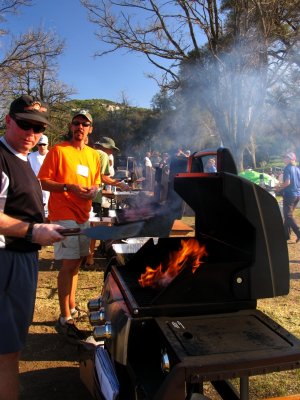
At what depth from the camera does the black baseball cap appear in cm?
180

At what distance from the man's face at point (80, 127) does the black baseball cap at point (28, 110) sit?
1.08m

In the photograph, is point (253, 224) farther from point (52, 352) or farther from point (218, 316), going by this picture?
point (52, 352)

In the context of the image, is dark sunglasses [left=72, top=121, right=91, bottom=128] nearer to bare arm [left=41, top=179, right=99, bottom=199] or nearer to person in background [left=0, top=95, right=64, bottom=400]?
bare arm [left=41, top=179, right=99, bottom=199]

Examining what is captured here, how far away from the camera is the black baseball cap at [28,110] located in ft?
5.91

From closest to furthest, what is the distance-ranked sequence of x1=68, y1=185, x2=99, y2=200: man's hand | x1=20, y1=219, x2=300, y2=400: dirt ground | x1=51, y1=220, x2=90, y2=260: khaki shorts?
x1=20, y1=219, x2=300, y2=400: dirt ground, x1=68, y1=185, x2=99, y2=200: man's hand, x1=51, y1=220, x2=90, y2=260: khaki shorts

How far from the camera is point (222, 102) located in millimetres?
13422

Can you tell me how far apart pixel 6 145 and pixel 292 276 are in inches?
174

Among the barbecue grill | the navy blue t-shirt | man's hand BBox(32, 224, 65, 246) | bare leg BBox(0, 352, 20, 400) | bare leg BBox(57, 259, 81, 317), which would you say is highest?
the navy blue t-shirt

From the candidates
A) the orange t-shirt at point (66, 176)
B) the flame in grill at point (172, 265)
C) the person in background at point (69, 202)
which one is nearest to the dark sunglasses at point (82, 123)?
the person in background at point (69, 202)

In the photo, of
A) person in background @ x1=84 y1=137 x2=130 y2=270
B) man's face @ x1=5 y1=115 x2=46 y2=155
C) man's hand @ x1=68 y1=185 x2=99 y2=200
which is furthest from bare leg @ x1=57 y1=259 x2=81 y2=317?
man's face @ x1=5 y1=115 x2=46 y2=155

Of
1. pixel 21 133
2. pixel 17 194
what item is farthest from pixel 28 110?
pixel 17 194

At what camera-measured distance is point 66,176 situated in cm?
293

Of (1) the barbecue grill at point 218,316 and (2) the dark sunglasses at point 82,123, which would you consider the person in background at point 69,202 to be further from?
(1) the barbecue grill at point 218,316

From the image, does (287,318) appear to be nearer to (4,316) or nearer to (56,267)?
(4,316)
